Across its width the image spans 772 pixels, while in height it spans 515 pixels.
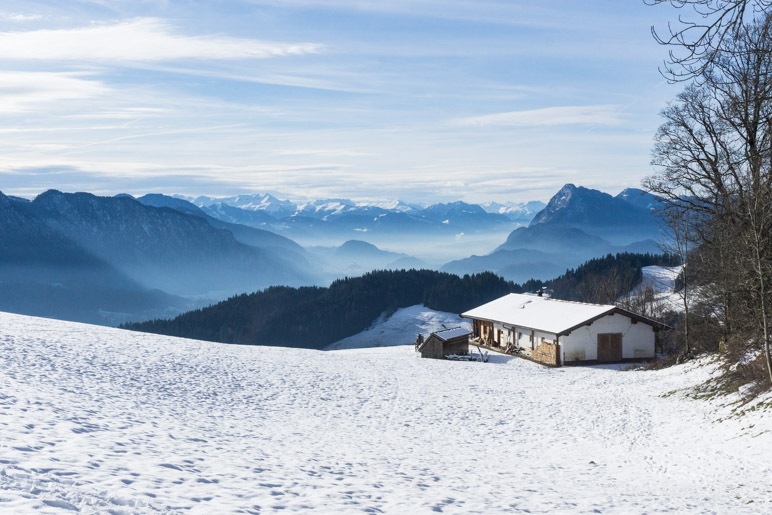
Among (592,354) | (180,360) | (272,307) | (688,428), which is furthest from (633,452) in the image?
(272,307)

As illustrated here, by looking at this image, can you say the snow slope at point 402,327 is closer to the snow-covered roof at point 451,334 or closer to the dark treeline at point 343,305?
the dark treeline at point 343,305

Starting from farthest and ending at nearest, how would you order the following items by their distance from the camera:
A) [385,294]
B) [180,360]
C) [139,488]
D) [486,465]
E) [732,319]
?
1. [385,294]
2. [180,360]
3. [732,319]
4. [486,465]
5. [139,488]

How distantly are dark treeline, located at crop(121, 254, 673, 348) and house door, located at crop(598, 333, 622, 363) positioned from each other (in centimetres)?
11404

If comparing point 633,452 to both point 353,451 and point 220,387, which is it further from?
point 220,387

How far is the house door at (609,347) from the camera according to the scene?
5353 centimetres

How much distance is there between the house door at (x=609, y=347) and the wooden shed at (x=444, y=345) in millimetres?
12130

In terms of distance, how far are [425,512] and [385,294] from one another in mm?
171893

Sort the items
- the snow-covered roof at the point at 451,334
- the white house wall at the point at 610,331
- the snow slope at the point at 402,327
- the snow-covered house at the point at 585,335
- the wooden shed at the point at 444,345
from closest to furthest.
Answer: the snow-covered house at the point at 585,335 → the white house wall at the point at 610,331 → the wooden shed at the point at 444,345 → the snow-covered roof at the point at 451,334 → the snow slope at the point at 402,327

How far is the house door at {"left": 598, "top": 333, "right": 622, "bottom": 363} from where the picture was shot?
176ft

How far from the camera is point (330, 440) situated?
19.9 meters

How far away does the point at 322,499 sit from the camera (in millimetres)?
12273

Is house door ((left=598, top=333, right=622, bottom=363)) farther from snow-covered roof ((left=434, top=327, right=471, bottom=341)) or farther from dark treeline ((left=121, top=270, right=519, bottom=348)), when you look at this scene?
dark treeline ((left=121, top=270, right=519, bottom=348))

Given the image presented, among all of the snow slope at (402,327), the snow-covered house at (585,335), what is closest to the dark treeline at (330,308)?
the snow slope at (402,327)

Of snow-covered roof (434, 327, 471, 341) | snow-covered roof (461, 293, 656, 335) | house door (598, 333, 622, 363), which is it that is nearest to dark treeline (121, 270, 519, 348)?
snow-covered roof (461, 293, 656, 335)
